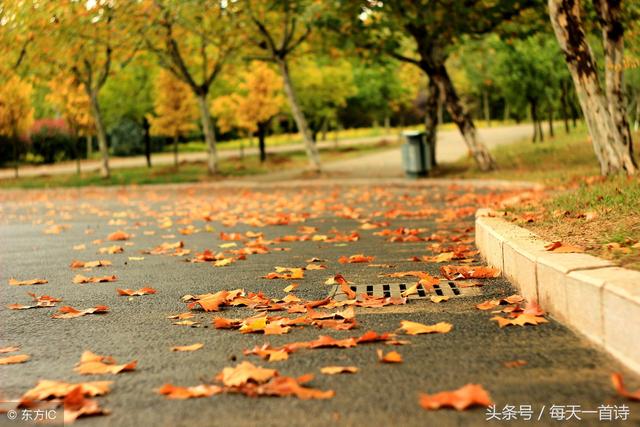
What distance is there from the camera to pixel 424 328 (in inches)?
180

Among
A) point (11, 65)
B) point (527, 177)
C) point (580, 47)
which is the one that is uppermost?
point (11, 65)

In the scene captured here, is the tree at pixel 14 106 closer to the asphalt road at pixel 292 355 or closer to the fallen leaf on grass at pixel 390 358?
the asphalt road at pixel 292 355

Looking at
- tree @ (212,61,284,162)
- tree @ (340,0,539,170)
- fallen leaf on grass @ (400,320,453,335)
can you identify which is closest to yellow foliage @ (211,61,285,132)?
tree @ (212,61,284,162)

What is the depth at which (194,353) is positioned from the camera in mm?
4266

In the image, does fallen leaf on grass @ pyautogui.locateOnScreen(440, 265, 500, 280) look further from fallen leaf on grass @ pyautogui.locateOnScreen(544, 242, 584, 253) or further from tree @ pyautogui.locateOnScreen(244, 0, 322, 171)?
tree @ pyautogui.locateOnScreen(244, 0, 322, 171)

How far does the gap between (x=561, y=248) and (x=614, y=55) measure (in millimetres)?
9268

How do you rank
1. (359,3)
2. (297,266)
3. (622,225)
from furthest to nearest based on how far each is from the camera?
(359,3) < (297,266) < (622,225)

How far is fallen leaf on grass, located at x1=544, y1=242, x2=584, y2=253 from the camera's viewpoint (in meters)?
5.02

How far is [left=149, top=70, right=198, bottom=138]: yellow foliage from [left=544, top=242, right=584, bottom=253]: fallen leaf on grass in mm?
29175

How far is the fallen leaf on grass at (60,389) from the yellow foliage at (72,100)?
27.4 metres

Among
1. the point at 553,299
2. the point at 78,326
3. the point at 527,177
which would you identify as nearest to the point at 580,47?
the point at 527,177

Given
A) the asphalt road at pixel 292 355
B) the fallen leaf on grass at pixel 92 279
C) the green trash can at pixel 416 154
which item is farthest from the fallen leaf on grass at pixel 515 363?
the green trash can at pixel 416 154

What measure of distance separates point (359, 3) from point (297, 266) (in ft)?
48.2

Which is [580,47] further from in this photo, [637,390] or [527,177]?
[637,390]
